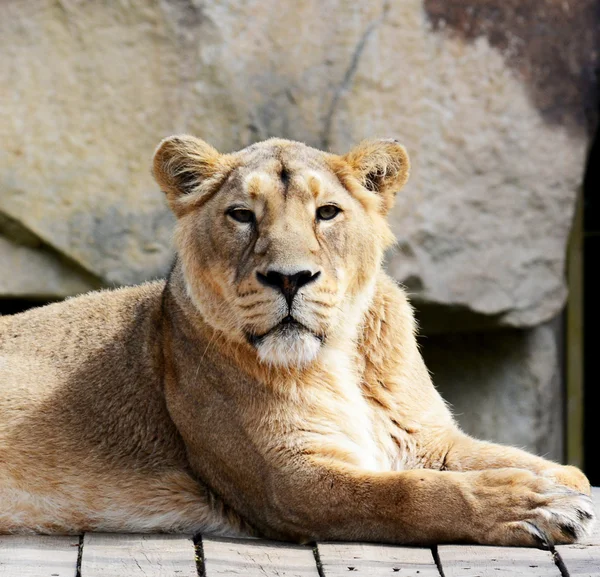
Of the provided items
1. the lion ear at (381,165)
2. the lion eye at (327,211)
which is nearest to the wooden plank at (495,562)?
the lion eye at (327,211)

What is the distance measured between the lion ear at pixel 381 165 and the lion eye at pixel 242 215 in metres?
0.49

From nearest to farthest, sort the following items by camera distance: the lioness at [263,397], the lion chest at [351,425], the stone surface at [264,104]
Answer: the lioness at [263,397]
the lion chest at [351,425]
the stone surface at [264,104]

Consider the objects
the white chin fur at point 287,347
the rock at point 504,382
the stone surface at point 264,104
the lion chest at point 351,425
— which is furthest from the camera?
the rock at point 504,382

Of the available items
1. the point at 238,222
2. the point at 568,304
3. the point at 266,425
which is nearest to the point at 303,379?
the point at 266,425

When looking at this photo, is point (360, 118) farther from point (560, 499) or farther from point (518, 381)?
point (560, 499)

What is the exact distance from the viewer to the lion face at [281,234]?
13.3ft

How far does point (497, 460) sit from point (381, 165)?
1.17 m

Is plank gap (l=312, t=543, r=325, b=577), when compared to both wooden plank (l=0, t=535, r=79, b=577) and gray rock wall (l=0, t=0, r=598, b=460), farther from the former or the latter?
gray rock wall (l=0, t=0, r=598, b=460)

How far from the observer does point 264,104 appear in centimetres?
698

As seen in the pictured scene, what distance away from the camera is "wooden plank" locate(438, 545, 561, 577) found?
353cm

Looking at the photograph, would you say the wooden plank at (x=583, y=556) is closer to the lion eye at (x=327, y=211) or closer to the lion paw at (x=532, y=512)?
the lion paw at (x=532, y=512)

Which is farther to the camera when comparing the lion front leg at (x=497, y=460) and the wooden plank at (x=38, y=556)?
the lion front leg at (x=497, y=460)

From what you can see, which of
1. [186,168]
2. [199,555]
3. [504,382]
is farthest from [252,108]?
[199,555]

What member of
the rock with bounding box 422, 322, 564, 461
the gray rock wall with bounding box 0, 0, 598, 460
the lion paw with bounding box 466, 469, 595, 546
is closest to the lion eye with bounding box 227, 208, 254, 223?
the lion paw with bounding box 466, 469, 595, 546
